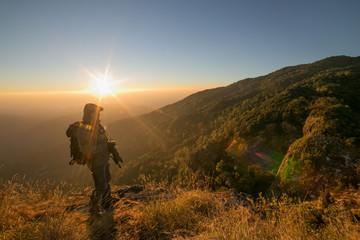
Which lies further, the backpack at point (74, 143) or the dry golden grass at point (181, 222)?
the backpack at point (74, 143)

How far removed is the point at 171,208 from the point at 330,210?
273 cm

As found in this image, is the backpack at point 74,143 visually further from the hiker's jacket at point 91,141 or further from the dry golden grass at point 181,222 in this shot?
the dry golden grass at point 181,222

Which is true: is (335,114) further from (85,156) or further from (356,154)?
(85,156)

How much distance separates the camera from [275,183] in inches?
278

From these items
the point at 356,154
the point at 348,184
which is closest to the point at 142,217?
the point at 348,184

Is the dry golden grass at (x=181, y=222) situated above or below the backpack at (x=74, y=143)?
below

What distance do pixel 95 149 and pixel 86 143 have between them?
239 millimetres

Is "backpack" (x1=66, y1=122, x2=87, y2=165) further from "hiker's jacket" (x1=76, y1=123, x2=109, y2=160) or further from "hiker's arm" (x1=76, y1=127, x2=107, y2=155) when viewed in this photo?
"hiker's arm" (x1=76, y1=127, x2=107, y2=155)

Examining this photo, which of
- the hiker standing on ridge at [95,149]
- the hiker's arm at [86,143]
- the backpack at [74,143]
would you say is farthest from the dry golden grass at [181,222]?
the hiker's arm at [86,143]

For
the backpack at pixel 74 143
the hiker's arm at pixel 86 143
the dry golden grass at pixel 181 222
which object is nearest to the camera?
the dry golden grass at pixel 181 222

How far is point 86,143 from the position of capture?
11.0 feet

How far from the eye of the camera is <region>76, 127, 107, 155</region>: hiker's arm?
3.23 meters

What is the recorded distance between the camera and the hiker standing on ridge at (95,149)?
129 inches

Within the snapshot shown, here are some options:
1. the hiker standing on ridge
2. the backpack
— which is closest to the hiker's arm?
the hiker standing on ridge
